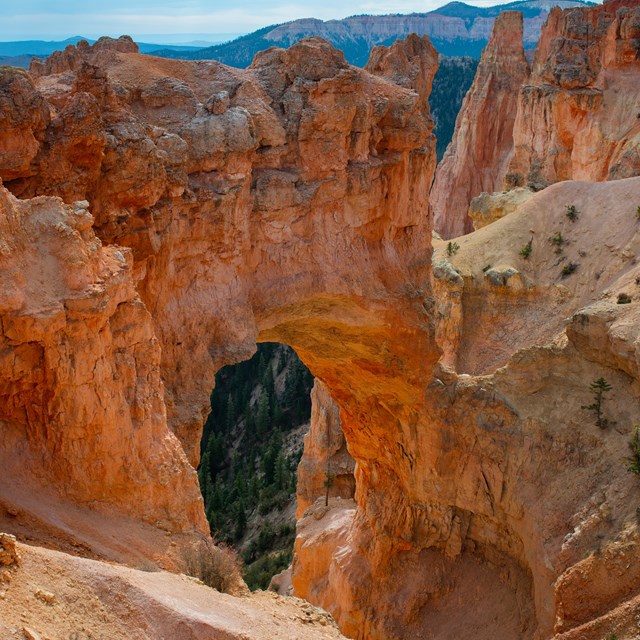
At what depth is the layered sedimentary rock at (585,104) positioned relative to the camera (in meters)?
37.8

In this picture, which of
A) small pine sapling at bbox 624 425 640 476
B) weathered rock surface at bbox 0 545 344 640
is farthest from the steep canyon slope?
weathered rock surface at bbox 0 545 344 640

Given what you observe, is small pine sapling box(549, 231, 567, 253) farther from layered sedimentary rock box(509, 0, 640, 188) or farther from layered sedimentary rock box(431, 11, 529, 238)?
layered sedimentary rock box(431, 11, 529, 238)

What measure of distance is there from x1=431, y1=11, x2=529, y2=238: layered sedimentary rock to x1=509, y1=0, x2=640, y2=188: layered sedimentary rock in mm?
6937

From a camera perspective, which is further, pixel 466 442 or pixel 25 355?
pixel 466 442

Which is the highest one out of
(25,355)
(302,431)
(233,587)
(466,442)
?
(25,355)

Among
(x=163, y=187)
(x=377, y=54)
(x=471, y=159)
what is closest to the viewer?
(x=163, y=187)

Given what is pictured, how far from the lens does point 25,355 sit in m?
9.34

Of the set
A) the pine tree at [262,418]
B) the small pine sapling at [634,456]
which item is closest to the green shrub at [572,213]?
the small pine sapling at [634,456]

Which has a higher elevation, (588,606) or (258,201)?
(258,201)

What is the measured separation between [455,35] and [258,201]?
479 feet

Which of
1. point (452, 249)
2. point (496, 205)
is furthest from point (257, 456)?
point (496, 205)

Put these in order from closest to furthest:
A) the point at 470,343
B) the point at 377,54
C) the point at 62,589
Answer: the point at 62,589
the point at 377,54
the point at 470,343

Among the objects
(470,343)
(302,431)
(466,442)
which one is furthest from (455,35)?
(466,442)

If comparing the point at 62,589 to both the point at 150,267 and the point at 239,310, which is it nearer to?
the point at 150,267
